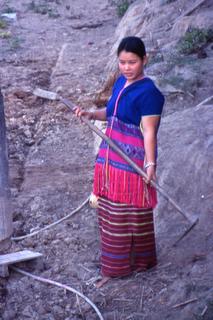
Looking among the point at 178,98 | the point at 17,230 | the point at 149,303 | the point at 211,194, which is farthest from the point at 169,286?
the point at 178,98

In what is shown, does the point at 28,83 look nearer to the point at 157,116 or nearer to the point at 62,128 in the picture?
the point at 62,128

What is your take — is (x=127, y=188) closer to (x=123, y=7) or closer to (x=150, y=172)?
(x=150, y=172)

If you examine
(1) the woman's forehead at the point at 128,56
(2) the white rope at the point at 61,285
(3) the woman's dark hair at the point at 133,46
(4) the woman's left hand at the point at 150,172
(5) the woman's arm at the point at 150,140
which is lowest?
(2) the white rope at the point at 61,285

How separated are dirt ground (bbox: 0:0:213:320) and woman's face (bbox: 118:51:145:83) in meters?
1.20

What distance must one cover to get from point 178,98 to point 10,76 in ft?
13.4

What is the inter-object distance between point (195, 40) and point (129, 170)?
4328 millimetres

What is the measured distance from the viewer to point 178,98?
22.5 feet

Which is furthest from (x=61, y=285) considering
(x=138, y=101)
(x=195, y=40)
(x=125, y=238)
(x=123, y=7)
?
(x=123, y=7)

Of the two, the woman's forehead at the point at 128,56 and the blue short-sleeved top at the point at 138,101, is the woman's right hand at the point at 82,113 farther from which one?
the woman's forehead at the point at 128,56

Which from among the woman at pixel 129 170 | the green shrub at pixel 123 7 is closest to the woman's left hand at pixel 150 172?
the woman at pixel 129 170

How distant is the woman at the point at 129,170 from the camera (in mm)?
3957

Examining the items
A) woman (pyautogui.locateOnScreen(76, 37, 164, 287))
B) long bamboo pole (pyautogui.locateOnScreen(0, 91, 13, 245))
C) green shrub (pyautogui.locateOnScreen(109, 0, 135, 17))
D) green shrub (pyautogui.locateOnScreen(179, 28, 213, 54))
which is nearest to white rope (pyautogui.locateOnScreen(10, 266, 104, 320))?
woman (pyautogui.locateOnScreen(76, 37, 164, 287))

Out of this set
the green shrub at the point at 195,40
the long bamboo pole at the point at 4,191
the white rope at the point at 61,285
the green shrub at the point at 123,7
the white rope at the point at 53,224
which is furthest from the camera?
the green shrub at the point at 123,7

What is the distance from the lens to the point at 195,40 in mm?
8125
